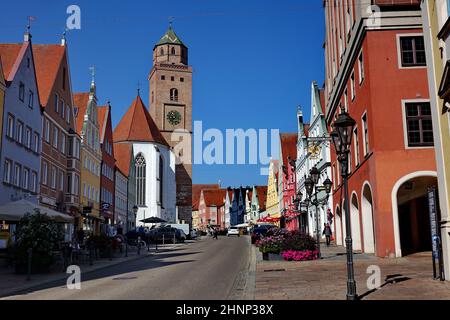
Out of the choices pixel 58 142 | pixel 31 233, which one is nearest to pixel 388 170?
pixel 31 233

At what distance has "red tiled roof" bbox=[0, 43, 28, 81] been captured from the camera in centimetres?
3296

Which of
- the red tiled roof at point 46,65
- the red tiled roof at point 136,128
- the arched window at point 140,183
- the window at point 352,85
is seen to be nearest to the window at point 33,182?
the red tiled roof at point 46,65

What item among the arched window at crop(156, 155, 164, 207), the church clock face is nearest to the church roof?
the church clock face

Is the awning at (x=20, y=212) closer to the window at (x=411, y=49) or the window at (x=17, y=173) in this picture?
the window at (x=17, y=173)

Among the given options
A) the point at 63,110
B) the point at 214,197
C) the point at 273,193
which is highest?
the point at 214,197

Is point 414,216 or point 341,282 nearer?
point 341,282

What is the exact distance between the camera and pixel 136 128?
89750mm

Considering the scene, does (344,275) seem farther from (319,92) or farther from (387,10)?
(319,92)

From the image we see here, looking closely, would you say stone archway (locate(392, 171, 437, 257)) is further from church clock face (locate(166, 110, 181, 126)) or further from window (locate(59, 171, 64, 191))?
church clock face (locate(166, 110, 181, 126))

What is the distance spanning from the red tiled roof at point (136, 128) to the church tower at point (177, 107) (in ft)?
38.0

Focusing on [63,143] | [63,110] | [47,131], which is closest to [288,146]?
[63,143]

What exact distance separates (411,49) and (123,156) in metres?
61.7

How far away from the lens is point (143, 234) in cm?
4812

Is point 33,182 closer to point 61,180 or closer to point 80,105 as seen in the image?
point 61,180
